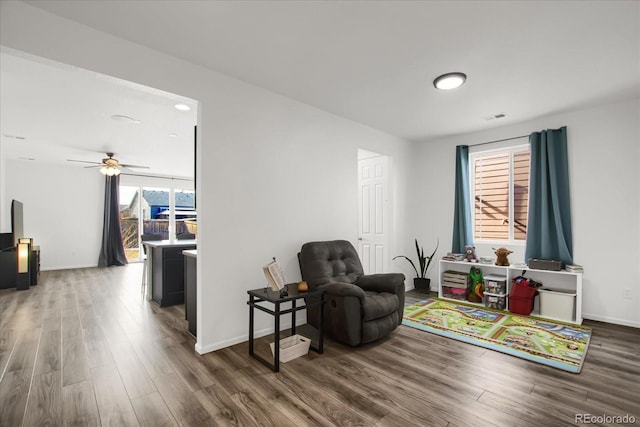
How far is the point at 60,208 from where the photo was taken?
7.47 metres

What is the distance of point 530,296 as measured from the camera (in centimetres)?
382

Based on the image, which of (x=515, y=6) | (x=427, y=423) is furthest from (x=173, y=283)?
(x=515, y=6)

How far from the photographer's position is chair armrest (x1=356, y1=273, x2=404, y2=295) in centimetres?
317

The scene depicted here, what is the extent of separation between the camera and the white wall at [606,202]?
3484mm

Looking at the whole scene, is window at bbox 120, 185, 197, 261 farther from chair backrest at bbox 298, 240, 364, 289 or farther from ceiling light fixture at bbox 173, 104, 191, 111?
chair backrest at bbox 298, 240, 364, 289

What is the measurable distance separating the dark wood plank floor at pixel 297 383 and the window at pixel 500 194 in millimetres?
1639

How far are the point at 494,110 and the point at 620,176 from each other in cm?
165

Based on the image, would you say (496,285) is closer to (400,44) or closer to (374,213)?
(374,213)

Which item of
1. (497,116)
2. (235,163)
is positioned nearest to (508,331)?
(497,116)

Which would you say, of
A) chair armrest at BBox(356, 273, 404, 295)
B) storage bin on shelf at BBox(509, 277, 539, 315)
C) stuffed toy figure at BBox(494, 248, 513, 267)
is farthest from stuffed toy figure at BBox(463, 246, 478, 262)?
chair armrest at BBox(356, 273, 404, 295)

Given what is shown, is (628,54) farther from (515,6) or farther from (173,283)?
(173,283)

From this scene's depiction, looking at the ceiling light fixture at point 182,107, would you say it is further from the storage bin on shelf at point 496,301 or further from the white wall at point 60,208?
the white wall at point 60,208

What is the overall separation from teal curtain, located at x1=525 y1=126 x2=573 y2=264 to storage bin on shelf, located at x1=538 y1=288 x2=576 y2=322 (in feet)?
1.47

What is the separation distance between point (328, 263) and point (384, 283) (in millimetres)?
648
